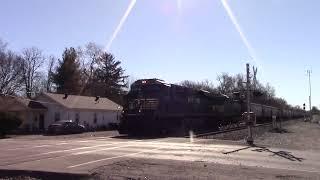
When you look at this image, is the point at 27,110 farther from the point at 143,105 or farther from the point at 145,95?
the point at 143,105

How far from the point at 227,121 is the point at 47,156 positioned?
38.8 metres

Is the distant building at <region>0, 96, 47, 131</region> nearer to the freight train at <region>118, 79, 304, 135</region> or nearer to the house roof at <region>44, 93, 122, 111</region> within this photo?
the house roof at <region>44, 93, 122, 111</region>

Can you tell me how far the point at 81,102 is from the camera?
214 ft

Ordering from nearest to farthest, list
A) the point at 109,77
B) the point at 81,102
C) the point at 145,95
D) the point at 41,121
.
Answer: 1. the point at 145,95
2. the point at 41,121
3. the point at 81,102
4. the point at 109,77

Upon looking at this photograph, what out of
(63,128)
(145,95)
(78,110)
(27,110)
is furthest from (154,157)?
(78,110)

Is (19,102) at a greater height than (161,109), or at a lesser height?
greater

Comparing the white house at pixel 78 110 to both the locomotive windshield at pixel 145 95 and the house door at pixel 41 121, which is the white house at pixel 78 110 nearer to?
the house door at pixel 41 121

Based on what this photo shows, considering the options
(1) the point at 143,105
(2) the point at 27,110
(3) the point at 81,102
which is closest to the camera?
Answer: (1) the point at 143,105

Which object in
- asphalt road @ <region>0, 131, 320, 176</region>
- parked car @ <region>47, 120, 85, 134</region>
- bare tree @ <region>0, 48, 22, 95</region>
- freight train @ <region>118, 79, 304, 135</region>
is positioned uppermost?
bare tree @ <region>0, 48, 22, 95</region>

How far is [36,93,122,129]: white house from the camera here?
59656mm

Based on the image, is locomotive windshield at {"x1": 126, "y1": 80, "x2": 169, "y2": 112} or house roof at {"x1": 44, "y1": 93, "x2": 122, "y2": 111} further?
house roof at {"x1": 44, "y1": 93, "x2": 122, "y2": 111}

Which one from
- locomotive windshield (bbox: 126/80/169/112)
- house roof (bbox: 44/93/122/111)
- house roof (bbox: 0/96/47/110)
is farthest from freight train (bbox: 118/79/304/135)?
house roof (bbox: 0/96/47/110)

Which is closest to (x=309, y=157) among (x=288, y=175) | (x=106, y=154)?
(x=288, y=175)

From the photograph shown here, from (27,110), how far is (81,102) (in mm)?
9663
